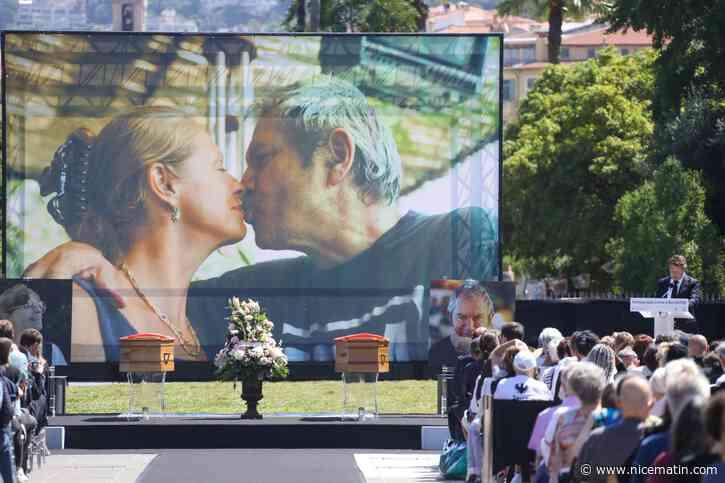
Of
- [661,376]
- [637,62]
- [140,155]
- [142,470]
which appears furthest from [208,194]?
[637,62]

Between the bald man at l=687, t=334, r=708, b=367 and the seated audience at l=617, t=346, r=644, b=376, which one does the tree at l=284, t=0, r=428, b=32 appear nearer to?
the seated audience at l=617, t=346, r=644, b=376

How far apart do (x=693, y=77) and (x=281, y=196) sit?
375 inches

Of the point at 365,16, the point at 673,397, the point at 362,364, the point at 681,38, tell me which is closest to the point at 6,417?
the point at 673,397

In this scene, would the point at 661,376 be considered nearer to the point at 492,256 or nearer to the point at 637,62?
the point at 492,256

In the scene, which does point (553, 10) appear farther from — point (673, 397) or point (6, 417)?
point (673, 397)

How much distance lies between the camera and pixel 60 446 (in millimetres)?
18672

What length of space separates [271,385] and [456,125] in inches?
262

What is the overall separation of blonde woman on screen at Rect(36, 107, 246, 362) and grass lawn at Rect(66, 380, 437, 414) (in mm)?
881

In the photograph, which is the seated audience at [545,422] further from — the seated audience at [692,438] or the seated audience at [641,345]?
the seated audience at [641,345]

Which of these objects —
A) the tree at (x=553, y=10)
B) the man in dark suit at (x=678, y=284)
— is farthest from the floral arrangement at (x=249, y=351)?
the tree at (x=553, y=10)

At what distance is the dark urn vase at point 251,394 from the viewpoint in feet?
64.7

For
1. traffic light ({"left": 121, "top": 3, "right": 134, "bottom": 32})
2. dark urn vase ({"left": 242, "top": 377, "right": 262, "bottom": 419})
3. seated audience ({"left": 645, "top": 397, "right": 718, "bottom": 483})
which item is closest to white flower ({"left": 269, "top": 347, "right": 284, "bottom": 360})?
dark urn vase ({"left": 242, "top": 377, "right": 262, "bottom": 419})

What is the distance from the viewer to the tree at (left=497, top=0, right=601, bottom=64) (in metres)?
50.1

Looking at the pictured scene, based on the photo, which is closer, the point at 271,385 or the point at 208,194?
the point at 208,194
